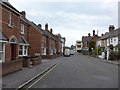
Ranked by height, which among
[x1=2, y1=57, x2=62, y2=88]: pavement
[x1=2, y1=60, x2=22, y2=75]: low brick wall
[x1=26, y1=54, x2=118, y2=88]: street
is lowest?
[x1=26, y1=54, x2=118, y2=88]: street

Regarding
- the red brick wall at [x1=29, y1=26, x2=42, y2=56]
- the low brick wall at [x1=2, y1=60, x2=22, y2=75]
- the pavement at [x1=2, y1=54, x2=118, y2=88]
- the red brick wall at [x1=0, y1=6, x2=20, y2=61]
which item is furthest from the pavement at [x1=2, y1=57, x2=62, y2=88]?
the red brick wall at [x1=29, y1=26, x2=42, y2=56]

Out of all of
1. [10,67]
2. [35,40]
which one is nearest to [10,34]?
[10,67]

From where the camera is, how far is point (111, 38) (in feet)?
164

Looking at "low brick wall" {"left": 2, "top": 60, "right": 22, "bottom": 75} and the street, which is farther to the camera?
"low brick wall" {"left": 2, "top": 60, "right": 22, "bottom": 75}

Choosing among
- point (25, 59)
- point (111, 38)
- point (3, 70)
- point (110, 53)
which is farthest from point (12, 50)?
point (111, 38)

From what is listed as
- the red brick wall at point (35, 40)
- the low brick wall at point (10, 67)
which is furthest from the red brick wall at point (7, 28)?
the red brick wall at point (35, 40)

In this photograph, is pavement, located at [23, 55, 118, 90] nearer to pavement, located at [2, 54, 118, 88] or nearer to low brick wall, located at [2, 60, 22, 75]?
pavement, located at [2, 54, 118, 88]

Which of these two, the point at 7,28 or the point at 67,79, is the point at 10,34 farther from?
the point at 67,79

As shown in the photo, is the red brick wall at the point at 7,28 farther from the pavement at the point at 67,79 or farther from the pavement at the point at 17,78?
the pavement at the point at 17,78

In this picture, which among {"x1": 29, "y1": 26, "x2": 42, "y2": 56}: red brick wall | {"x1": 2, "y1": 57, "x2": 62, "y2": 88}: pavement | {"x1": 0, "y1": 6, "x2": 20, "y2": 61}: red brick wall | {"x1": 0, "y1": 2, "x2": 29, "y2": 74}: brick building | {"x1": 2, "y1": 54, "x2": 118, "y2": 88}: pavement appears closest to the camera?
{"x1": 2, "y1": 57, "x2": 62, "y2": 88}: pavement

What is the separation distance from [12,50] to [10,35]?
7.47 feet

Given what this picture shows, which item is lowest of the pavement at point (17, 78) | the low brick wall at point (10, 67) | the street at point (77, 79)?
the street at point (77, 79)

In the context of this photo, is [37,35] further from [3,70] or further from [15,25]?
[3,70]

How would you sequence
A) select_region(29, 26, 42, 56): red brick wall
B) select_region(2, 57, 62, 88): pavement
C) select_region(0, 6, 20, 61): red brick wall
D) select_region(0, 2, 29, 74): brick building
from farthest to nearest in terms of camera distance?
select_region(29, 26, 42, 56): red brick wall, select_region(0, 6, 20, 61): red brick wall, select_region(0, 2, 29, 74): brick building, select_region(2, 57, 62, 88): pavement
